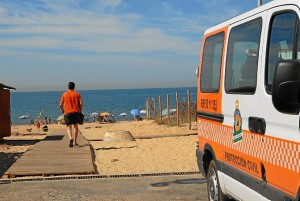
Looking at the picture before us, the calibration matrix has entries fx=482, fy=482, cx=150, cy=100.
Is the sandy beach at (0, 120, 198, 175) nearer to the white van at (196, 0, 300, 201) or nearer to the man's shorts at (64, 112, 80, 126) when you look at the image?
the man's shorts at (64, 112, 80, 126)

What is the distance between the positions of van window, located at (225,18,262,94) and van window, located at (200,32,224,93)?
0.38 metres

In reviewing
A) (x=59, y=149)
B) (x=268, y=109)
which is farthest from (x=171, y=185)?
(x=59, y=149)

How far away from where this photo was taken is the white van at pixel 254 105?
12.3 feet

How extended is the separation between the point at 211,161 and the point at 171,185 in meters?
2.40

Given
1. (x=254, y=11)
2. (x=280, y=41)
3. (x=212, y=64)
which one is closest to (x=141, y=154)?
(x=212, y=64)

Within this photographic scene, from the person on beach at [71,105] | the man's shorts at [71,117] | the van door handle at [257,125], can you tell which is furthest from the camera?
the man's shorts at [71,117]

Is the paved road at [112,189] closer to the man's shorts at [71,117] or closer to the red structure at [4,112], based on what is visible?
the man's shorts at [71,117]

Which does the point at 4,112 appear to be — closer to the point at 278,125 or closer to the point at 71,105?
the point at 71,105

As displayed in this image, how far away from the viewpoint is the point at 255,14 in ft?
A: 15.9

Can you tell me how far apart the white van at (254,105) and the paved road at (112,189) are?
146 centimetres

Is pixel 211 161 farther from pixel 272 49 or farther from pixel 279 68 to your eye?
pixel 279 68

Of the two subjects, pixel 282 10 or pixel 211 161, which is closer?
pixel 282 10

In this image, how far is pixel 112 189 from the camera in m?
8.67

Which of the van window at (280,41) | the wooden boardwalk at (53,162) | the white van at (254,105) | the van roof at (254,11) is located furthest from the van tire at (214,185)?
the wooden boardwalk at (53,162)
